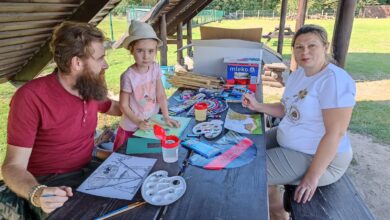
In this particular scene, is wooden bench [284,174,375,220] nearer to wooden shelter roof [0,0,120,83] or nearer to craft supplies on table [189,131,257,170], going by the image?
craft supplies on table [189,131,257,170]

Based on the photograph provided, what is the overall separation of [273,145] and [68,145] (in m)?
1.55

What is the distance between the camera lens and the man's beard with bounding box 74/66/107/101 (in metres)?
1.77

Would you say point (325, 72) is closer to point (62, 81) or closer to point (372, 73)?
point (62, 81)

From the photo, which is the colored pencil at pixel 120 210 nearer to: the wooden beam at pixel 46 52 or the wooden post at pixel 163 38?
the wooden beam at pixel 46 52

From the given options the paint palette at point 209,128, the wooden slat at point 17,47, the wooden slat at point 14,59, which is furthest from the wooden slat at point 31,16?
the paint palette at point 209,128

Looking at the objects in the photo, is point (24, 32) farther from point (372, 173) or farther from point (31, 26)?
point (372, 173)

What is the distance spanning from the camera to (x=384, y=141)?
14.3 ft

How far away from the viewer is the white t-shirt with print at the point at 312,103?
1.78 metres

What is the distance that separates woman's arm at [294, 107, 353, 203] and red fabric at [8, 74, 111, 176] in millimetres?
1413

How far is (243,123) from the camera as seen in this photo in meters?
2.14

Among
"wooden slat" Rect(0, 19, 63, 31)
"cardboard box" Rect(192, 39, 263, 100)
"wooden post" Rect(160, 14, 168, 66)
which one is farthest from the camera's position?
"wooden post" Rect(160, 14, 168, 66)

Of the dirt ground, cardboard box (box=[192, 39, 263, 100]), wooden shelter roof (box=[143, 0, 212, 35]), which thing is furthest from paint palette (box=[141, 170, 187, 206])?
wooden shelter roof (box=[143, 0, 212, 35])

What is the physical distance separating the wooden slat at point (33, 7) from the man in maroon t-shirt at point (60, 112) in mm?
1651

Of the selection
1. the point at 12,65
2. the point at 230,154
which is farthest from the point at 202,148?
the point at 12,65
